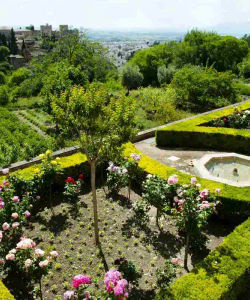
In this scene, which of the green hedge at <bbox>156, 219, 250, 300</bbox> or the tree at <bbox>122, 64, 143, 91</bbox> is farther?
the tree at <bbox>122, 64, 143, 91</bbox>

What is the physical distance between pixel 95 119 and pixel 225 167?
6.34 metres

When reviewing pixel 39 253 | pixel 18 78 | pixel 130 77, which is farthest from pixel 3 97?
pixel 39 253

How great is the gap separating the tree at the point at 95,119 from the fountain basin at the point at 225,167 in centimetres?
422

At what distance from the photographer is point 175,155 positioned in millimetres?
12422

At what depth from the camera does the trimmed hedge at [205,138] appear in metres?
12.6

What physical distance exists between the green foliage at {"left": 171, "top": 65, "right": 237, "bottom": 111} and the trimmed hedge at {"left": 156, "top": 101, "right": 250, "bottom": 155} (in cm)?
748

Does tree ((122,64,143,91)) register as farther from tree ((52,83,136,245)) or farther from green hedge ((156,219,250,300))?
green hedge ((156,219,250,300))

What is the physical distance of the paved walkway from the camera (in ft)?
36.9

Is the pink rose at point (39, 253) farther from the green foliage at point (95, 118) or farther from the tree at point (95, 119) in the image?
the green foliage at point (95, 118)

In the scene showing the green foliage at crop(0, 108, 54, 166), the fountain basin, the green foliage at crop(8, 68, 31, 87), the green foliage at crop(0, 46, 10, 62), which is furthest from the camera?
the green foliage at crop(0, 46, 10, 62)

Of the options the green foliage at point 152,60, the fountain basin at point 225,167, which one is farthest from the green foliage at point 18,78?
the fountain basin at point 225,167

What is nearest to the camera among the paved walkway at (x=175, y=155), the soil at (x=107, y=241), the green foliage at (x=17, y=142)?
the soil at (x=107, y=241)

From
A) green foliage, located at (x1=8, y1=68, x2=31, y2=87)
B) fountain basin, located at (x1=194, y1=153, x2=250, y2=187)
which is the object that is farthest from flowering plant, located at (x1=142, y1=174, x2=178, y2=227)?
green foliage, located at (x1=8, y1=68, x2=31, y2=87)

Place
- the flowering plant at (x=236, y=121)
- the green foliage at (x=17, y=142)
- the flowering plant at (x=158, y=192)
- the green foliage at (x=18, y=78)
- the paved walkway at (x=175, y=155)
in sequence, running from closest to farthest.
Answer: the flowering plant at (x=158, y=192)
the paved walkway at (x=175, y=155)
the green foliage at (x=17, y=142)
the flowering plant at (x=236, y=121)
the green foliage at (x=18, y=78)
